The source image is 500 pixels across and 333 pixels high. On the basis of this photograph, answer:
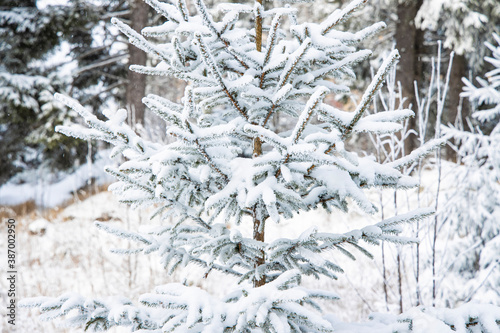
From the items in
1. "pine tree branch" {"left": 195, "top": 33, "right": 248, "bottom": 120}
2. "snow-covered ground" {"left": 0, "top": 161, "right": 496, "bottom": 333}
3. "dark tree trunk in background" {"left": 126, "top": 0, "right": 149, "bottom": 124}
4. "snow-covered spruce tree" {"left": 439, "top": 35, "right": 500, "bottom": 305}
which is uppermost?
"dark tree trunk in background" {"left": 126, "top": 0, "right": 149, "bottom": 124}

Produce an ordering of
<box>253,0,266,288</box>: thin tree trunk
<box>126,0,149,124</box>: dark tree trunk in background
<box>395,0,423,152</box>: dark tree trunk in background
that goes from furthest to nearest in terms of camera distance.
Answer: <box>126,0,149,124</box>: dark tree trunk in background, <box>395,0,423,152</box>: dark tree trunk in background, <box>253,0,266,288</box>: thin tree trunk

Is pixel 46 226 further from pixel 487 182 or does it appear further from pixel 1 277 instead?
pixel 487 182

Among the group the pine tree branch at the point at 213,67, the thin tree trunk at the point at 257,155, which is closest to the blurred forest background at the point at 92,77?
the thin tree trunk at the point at 257,155

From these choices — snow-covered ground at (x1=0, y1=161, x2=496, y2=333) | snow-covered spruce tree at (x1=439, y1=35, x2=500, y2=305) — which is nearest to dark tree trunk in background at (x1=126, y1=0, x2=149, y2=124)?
snow-covered ground at (x1=0, y1=161, x2=496, y2=333)

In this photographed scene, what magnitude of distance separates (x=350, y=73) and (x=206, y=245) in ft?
3.53

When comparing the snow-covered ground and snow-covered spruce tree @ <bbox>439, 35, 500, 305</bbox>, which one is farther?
the snow-covered ground

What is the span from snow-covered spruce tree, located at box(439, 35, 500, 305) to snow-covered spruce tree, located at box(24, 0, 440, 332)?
2480 mm

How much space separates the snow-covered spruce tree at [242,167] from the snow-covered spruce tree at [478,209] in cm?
248

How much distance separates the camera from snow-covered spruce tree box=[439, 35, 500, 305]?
348cm

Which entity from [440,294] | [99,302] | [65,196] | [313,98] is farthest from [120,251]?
[65,196]

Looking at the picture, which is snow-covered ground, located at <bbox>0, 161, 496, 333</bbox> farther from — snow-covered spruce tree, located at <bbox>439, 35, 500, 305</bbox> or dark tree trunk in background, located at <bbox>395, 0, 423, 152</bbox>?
dark tree trunk in background, located at <bbox>395, 0, 423, 152</bbox>

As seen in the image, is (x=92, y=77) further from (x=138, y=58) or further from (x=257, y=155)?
(x=257, y=155)

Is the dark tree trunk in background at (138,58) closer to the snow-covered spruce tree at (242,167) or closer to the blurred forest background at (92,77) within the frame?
the blurred forest background at (92,77)

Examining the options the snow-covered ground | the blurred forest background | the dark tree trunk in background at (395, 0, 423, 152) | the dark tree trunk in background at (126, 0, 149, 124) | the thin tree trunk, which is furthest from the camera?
the dark tree trunk in background at (126, 0, 149, 124)
